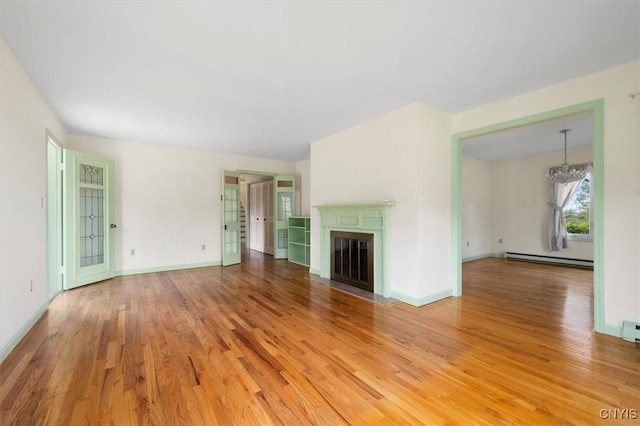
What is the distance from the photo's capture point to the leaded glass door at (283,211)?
693 centimetres

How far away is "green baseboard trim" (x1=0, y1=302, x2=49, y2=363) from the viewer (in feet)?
7.14

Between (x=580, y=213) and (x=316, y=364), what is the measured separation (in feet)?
23.6

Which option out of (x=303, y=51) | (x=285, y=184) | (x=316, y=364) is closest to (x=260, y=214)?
(x=285, y=184)

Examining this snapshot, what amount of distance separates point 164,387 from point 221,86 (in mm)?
2828

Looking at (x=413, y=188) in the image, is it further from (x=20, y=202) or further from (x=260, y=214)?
(x=260, y=214)

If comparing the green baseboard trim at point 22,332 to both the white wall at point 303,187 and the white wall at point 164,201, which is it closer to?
the white wall at point 164,201

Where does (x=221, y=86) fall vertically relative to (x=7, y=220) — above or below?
above

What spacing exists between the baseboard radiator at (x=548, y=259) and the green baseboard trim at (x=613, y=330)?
420 cm

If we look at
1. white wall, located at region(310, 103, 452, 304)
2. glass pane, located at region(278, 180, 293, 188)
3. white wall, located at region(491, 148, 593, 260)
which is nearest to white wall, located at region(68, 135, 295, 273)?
glass pane, located at region(278, 180, 293, 188)

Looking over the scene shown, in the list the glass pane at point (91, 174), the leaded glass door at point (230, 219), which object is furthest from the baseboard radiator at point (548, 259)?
the glass pane at point (91, 174)

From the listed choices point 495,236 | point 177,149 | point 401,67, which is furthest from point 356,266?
point 495,236

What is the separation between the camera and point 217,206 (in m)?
6.14

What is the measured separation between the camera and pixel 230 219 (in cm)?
622

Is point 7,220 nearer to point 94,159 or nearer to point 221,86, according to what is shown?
point 221,86
